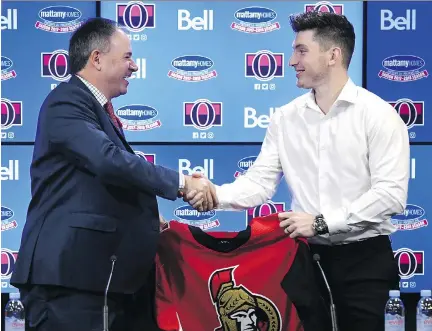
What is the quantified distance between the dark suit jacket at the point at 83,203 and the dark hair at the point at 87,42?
0.19 metres

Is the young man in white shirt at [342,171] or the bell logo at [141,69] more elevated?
the bell logo at [141,69]

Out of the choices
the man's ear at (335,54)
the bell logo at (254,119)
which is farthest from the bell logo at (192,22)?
the man's ear at (335,54)

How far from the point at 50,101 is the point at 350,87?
127cm

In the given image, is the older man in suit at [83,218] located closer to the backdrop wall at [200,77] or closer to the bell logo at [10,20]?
the backdrop wall at [200,77]

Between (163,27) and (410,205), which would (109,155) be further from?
(410,205)

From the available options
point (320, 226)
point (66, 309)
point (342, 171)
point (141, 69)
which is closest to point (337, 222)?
point (320, 226)

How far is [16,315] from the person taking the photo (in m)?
4.00

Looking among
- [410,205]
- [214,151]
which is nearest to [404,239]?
[410,205]

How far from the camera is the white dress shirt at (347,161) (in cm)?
360

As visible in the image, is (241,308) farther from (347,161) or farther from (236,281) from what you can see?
(347,161)

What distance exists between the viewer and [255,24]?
17.9 ft

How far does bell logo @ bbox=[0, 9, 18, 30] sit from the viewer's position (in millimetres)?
5434

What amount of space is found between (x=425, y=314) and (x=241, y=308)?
2.45 feet

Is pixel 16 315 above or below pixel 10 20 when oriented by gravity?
below
